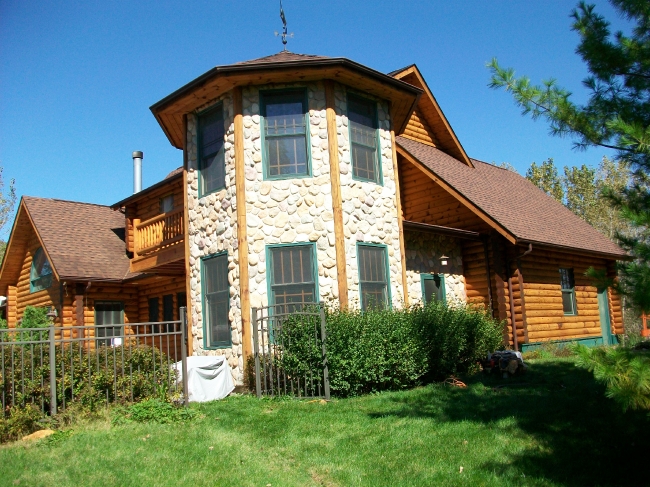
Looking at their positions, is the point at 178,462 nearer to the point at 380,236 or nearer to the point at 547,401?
the point at 547,401

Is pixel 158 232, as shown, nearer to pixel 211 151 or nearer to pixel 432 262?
pixel 211 151

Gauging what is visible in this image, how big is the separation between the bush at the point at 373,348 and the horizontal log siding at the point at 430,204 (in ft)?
17.1

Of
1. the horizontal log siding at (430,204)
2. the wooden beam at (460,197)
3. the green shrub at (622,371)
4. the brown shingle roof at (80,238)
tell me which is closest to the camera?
the green shrub at (622,371)

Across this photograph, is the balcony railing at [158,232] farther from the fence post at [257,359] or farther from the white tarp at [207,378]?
the fence post at [257,359]

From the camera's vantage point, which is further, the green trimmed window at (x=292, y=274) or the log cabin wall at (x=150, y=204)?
the log cabin wall at (x=150, y=204)

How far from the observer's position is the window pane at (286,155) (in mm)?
12711

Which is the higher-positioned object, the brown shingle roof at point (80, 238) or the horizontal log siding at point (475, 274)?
the brown shingle roof at point (80, 238)

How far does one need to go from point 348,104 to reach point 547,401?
23.5 feet

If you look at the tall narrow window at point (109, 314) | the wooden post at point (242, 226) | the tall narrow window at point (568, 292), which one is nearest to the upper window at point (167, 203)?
the tall narrow window at point (109, 314)

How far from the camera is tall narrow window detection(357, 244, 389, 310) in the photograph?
12680 millimetres

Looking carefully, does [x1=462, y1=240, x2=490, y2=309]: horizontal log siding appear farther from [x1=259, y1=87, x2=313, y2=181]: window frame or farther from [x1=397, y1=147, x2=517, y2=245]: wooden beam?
[x1=259, y1=87, x2=313, y2=181]: window frame

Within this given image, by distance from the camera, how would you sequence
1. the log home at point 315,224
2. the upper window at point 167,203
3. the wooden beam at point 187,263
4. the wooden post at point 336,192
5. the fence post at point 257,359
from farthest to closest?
the upper window at point 167,203
the wooden beam at point 187,263
the log home at point 315,224
the wooden post at point 336,192
the fence post at point 257,359

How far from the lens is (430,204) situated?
1725cm

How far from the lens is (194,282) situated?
13586mm
